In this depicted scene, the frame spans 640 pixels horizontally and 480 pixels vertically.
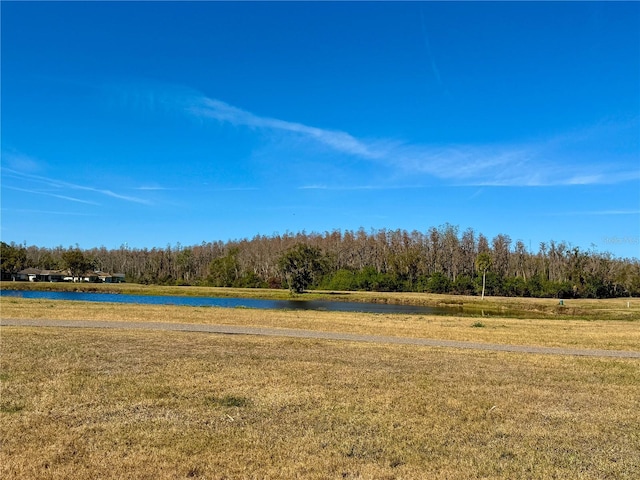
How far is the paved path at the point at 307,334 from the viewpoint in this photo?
15469 millimetres

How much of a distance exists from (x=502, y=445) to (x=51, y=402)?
641cm

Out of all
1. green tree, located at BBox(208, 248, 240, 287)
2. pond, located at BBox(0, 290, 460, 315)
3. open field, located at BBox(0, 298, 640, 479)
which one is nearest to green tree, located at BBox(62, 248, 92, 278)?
green tree, located at BBox(208, 248, 240, 287)

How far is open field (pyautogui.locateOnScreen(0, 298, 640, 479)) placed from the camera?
5348 mm

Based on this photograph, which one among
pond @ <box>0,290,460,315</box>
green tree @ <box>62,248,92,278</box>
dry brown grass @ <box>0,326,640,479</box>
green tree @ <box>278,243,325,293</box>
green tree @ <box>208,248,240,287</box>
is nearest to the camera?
dry brown grass @ <box>0,326,640,479</box>

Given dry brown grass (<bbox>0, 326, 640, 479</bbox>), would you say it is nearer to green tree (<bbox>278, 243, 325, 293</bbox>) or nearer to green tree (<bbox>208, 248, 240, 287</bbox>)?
green tree (<bbox>278, 243, 325, 293</bbox>)

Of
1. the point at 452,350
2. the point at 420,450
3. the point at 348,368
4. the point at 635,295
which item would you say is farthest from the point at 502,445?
the point at 635,295

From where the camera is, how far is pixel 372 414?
725 cm

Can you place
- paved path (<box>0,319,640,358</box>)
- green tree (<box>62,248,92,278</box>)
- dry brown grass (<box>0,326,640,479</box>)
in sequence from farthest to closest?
1. green tree (<box>62,248,92,278</box>)
2. paved path (<box>0,319,640,358</box>)
3. dry brown grass (<box>0,326,640,479</box>)

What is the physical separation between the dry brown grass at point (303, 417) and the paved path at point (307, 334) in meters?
3.24

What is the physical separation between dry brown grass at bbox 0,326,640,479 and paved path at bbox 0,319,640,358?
10.6 ft

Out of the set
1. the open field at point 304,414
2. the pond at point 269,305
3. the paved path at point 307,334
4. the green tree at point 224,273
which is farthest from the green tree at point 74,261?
the open field at point 304,414

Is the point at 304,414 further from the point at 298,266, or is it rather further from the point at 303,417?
the point at 298,266

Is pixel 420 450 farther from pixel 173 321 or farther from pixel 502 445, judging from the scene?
pixel 173 321

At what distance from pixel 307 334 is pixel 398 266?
9348 centimetres
